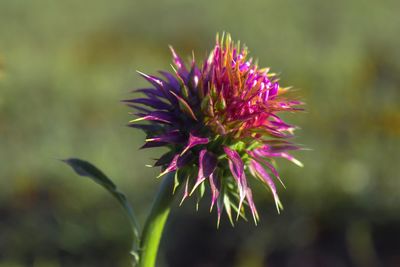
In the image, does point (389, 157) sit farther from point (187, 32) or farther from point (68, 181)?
point (187, 32)

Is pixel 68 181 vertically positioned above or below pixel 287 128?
below

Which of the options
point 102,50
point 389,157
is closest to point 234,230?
point 389,157

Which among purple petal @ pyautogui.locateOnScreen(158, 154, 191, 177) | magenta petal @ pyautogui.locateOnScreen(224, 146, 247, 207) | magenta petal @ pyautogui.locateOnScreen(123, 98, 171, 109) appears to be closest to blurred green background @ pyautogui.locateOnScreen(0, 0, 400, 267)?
magenta petal @ pyautogui.locateOnScreen(123, 98, 171, 109)

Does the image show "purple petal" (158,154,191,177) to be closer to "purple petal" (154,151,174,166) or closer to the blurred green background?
"purple petal" (154,151,174,166)

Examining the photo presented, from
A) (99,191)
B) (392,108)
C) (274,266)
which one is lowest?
(274,266)

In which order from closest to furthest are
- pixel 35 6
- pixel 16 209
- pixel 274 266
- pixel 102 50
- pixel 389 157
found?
1. pixel 274 266
2. pixel 16 209
3. pixel 389 157
4. pixel 102 50
5. pixel 35 6

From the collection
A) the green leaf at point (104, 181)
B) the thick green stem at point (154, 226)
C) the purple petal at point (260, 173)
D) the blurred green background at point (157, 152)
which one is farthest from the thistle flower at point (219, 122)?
the blurred green background at point (157, 152)
